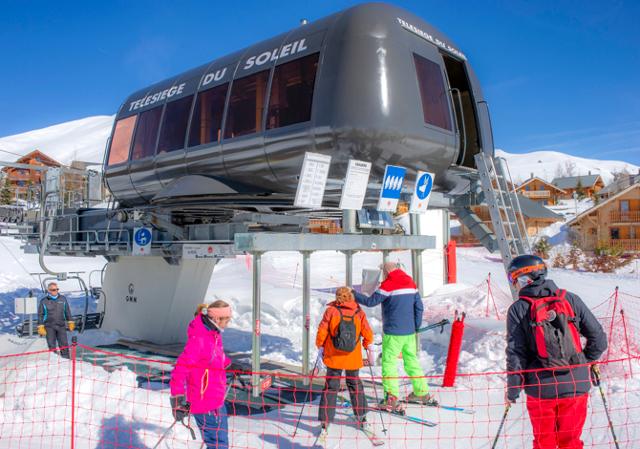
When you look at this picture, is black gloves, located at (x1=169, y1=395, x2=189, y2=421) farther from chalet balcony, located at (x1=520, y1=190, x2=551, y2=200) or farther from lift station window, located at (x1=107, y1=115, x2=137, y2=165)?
chalet balcony, located at (x1=520, y1=190, x2=551, y2=200)

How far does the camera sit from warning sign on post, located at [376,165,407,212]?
6039 mm

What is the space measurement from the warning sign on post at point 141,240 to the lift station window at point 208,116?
2.72 metres

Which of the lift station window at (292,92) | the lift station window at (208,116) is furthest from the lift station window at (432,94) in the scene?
the lift station window at (208,116)

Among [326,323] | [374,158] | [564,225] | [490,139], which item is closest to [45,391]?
[326,323]

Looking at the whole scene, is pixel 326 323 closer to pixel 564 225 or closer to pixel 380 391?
pixel 380 391

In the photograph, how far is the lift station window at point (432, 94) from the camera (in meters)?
6.07

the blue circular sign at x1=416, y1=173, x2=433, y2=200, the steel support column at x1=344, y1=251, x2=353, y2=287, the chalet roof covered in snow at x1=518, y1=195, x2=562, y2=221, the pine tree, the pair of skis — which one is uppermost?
the pine tree

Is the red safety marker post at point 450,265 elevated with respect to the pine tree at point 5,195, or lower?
lower

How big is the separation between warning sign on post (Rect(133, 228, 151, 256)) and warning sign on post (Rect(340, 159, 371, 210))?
4932 mm

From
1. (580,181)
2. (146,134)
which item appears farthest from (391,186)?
(580,181)

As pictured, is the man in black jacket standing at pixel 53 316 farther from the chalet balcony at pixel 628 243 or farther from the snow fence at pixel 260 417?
the chalet balcony at pixel 628 243

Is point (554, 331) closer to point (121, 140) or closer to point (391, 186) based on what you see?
point (391, 186)

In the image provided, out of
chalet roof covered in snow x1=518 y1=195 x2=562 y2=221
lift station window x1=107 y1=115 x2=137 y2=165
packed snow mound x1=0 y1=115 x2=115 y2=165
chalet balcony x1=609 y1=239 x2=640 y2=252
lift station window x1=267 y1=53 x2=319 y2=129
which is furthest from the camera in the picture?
packed snow mound x1=0 y1=115 x2=115 y2=165

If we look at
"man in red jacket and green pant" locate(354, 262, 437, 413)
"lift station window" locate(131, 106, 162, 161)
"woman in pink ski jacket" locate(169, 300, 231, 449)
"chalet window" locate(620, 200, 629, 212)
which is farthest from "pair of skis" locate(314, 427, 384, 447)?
"chalet window" locate(620, 200, 629, 212)
